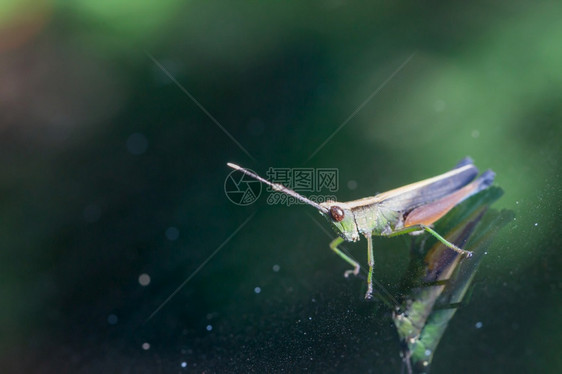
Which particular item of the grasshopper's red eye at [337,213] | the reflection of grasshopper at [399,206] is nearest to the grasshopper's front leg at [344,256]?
the reflection of grasshopper at [399,206]

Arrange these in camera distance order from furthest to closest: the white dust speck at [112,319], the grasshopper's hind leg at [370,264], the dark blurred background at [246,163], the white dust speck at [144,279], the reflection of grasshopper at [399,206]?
the reflection of grasshopper at [399,206]
the white dust speck at [144,279]
the white dust speck at [112,319]
the grasshopper's hind leg at [370,264]
the dark blurred background at [246,163]

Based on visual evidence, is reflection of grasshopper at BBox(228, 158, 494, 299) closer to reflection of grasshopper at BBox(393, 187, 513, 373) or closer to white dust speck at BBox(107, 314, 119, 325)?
reflection of grasshopper at BBox(393, 187, 513, 373)

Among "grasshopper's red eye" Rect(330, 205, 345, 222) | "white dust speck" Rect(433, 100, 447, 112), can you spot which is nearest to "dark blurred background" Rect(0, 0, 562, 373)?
"white dust speck" Rect(433, 100, 447, 112)

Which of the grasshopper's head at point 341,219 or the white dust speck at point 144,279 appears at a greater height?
the white dust speck at point 144,279

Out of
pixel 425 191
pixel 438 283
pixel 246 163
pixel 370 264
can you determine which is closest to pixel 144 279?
pixel 246 163

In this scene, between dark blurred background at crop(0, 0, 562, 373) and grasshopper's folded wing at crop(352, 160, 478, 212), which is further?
grasshopper's folded wing at crop(352, 160, 478, 212)

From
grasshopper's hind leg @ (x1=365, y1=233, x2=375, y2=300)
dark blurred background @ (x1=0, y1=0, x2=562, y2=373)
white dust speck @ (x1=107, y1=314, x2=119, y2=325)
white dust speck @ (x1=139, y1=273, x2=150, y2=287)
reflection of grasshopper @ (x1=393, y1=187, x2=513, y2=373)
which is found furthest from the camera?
white dust speck @ (x1=139, y1=273, x2=150, y2=287)

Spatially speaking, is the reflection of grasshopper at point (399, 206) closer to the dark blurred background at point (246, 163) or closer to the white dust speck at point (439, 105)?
the dark blurred background at point (246, 163)
